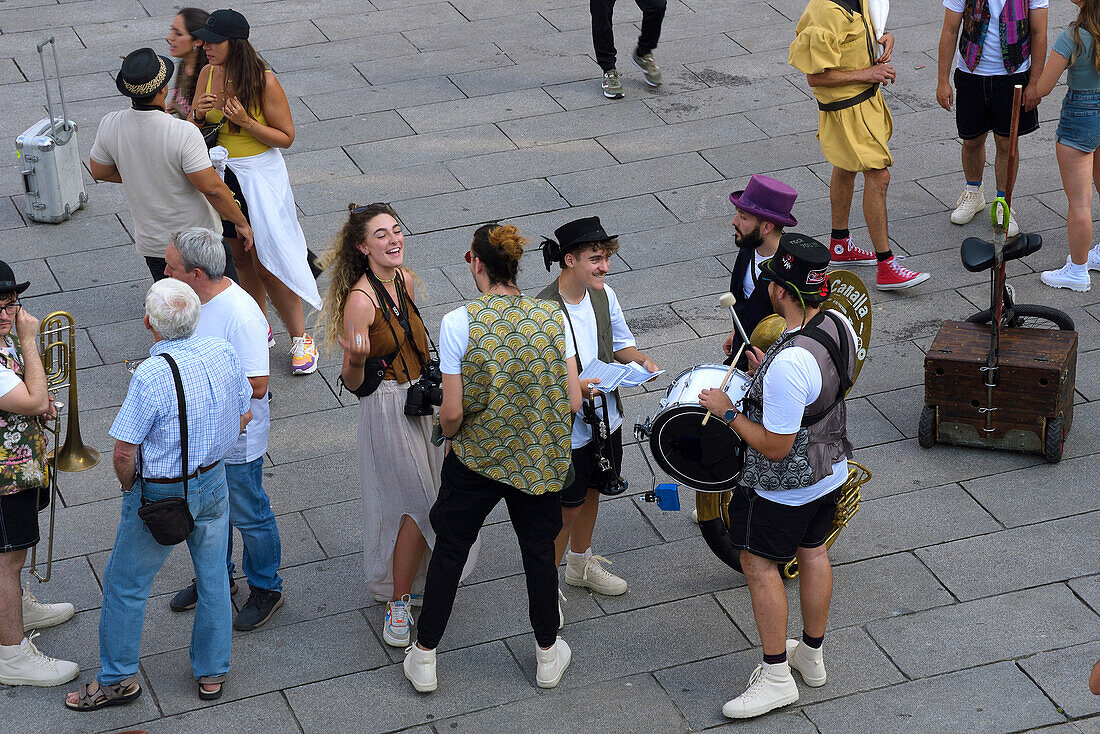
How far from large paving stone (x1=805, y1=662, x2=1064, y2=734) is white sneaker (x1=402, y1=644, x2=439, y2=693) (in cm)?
149

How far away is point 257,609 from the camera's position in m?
5.46

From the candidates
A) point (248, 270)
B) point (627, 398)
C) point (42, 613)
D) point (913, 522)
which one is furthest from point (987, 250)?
point (42, 613)

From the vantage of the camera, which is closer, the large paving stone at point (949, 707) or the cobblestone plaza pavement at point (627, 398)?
the large paving stone at point (949, 707)

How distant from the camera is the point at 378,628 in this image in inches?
215

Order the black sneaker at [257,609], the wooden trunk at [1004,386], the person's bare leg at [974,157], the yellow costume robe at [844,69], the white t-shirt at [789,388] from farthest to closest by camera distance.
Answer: the person's bare leg at [974,157]
the yellow costume robe at [844,69]
the wooden trunk at [1004,386]
the black sneaker at [257,609]
the white t-shirt at [789,388]

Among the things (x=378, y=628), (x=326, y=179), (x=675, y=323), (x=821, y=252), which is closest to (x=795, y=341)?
(x=821, y=252)

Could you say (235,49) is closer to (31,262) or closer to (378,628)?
(31,262)

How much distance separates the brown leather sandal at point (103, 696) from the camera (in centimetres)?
496

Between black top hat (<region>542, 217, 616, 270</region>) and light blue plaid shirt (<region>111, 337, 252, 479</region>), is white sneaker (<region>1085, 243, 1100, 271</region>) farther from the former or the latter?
light blue plaid shirt (<region>111, 337, 252, 479</region>)

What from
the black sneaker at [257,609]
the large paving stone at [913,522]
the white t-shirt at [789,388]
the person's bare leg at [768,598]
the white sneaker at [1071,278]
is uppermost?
the white t-shirt at [789,388]

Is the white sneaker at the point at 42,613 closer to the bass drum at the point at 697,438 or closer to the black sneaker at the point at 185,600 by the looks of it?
the black sneaker at the point at 185,600

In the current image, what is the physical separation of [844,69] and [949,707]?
411cm

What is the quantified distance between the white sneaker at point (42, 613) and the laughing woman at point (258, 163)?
2156 mm

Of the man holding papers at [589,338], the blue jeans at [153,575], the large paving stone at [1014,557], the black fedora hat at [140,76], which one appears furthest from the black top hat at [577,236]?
the black fedora hat at [140,76]
